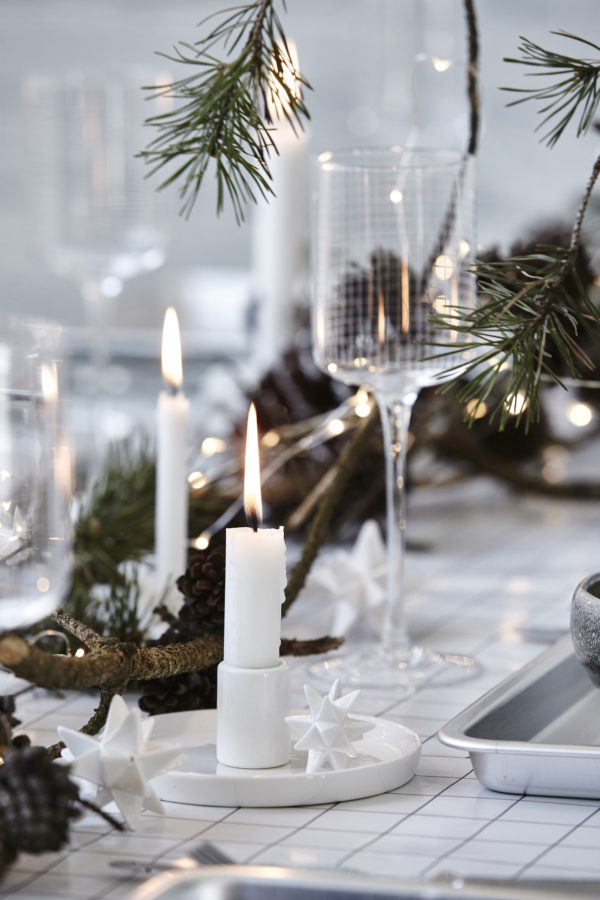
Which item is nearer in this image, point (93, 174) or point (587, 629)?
point (587, 629)

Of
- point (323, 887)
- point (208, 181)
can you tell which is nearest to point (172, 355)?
point (323, 887)

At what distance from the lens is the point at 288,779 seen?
47cm

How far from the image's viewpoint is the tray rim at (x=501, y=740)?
46 cm

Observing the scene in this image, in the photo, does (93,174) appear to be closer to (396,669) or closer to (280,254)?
(280,254)

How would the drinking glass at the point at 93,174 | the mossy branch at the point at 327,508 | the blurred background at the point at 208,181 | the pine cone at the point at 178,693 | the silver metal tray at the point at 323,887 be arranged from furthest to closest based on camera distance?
the blurred background at the point at 208,181, the drinking glass at the point at 93,174, the mossy branch at the point at 327,508, the pine cone at the point at 178,693, the silver metal tray at the point at 323,887

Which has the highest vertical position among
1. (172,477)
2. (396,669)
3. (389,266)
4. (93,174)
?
(93,174)

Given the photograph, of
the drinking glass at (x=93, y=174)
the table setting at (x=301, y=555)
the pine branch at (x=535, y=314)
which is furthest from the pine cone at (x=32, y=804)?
the drinking glass at (x=93, y=174)

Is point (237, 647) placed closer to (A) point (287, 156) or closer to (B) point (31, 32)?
(A) point (287, 156)

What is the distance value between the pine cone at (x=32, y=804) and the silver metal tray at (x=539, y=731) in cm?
16

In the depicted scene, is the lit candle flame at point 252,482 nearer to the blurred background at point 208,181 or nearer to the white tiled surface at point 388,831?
the white tiled surface at point 388,831

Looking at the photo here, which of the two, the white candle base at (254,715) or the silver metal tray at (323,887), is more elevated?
the white candle base at (254,715)

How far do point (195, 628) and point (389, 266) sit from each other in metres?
0.22

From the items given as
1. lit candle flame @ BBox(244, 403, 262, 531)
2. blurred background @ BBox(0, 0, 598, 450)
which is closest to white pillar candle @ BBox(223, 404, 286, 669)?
lit candle flame @ BBox(244, 403, 262, 531)

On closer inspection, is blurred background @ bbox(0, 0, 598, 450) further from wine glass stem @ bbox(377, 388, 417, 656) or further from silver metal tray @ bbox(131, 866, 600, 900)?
silver metal tray @ bbox(131, 866, 600, 900)
